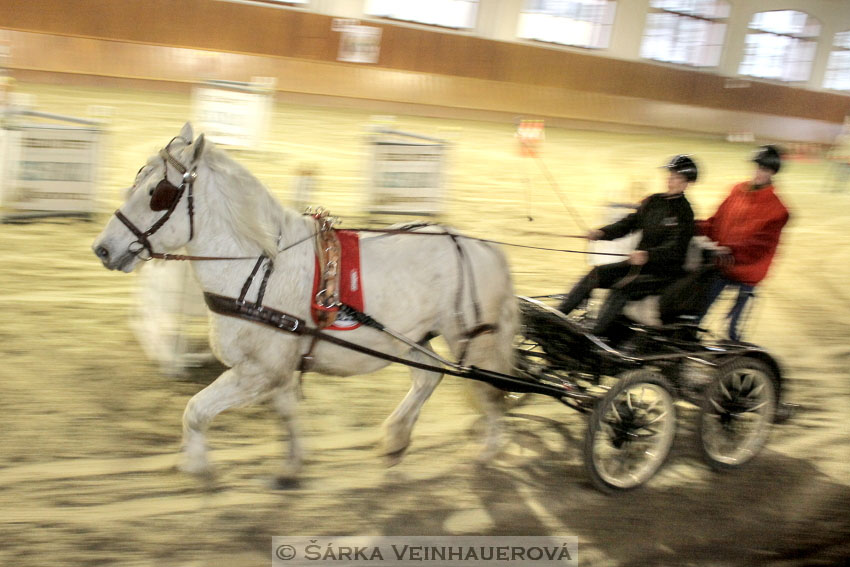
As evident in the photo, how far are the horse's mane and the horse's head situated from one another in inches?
4.2

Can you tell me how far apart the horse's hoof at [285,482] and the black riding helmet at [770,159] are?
3.54 meters

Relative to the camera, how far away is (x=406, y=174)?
32.8 ft

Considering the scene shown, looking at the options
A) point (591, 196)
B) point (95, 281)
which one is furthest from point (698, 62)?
point (95, 281)

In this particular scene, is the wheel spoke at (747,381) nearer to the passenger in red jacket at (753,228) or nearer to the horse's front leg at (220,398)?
the passenger in red jacket at (753,228)

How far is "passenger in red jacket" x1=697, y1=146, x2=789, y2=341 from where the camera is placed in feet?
16.9

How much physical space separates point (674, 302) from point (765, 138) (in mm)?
22459

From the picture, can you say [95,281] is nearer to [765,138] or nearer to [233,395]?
[233,395]

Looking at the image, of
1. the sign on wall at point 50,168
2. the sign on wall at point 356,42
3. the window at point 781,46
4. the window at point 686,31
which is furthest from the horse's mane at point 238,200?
the window at point 781,46

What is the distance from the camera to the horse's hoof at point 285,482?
14.1 feet

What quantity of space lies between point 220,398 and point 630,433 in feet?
7.50

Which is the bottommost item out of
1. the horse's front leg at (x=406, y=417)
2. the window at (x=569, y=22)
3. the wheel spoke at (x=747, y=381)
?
the horse's front leg at (x=406, y=417)

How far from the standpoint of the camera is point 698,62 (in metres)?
24.0

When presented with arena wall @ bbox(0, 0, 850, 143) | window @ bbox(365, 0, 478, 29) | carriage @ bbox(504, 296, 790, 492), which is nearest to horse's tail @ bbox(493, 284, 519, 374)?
carriage @ bbox(504, 296, 790, 492)

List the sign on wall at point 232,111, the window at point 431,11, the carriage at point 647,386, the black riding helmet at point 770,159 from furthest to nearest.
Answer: the window at point 431,11, the sign on wall at point 232,111, the black riding helmet at point 770,159, the carriage at point 647,386
